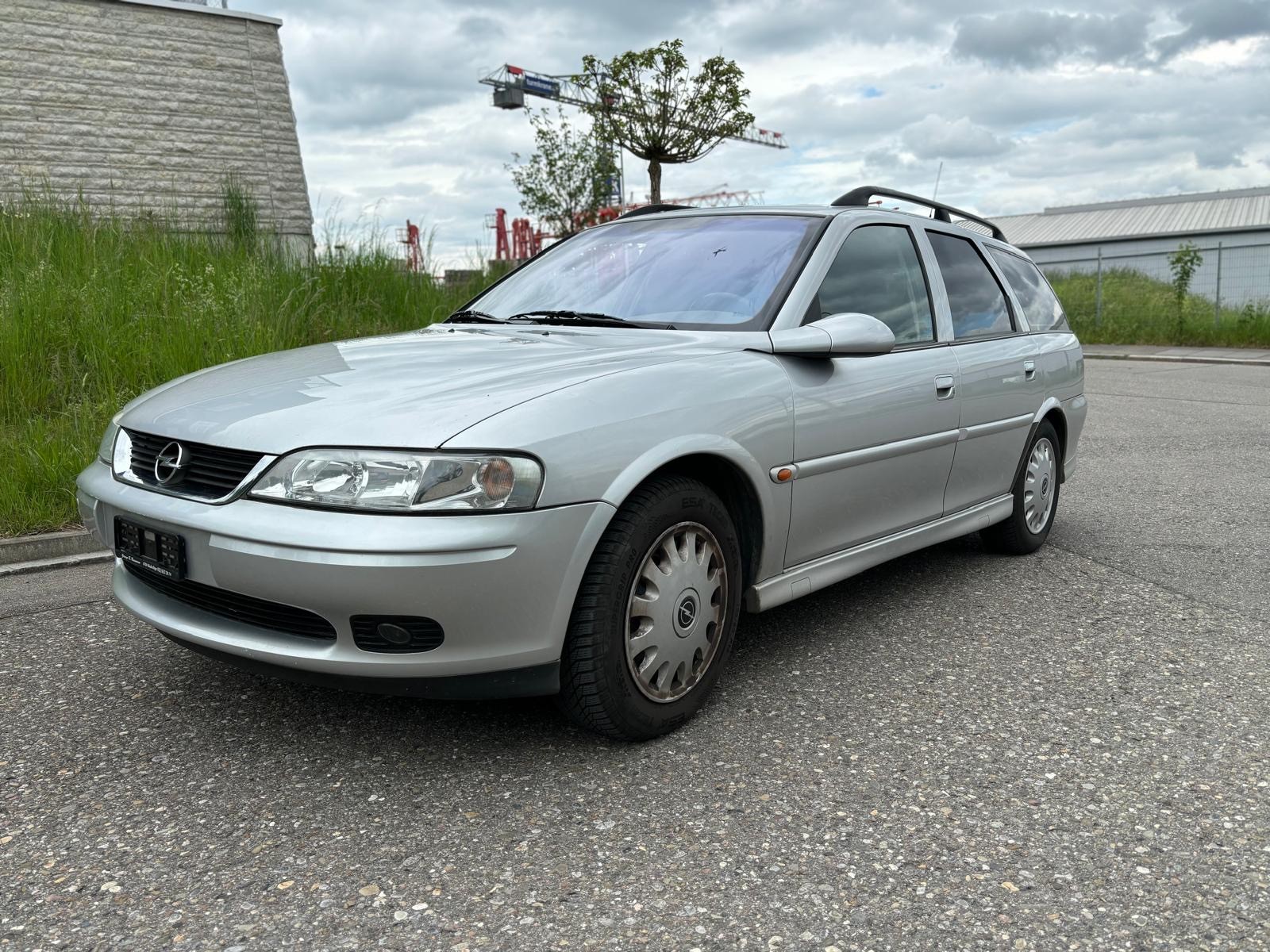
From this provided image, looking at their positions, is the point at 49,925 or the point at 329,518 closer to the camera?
the point at 49,925

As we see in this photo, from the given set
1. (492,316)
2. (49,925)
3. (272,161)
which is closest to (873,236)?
(492,316)

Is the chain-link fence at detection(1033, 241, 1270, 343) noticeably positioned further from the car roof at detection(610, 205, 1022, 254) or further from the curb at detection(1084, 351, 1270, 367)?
the car roof at detection(610, 205, 1022, 254)

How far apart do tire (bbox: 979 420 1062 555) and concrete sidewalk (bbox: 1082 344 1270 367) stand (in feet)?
45.2

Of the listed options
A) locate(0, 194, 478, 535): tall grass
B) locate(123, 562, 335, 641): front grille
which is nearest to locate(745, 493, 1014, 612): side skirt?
locate(123, 562, 335, 641): front grille

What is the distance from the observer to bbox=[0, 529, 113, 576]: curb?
5.00 meters

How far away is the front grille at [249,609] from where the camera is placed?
8.80 feet

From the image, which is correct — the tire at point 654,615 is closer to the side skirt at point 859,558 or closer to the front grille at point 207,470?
the side skirt at point 859,558

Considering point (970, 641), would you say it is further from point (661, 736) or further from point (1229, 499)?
point (1229, 499)

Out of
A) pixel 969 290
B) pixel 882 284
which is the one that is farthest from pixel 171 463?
pixel 969 290

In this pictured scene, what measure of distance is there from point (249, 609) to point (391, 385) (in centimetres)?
69

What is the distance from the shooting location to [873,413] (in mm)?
3742

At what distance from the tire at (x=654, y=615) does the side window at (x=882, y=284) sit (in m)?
0.95

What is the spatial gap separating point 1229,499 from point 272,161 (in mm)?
12504

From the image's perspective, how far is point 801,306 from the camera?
142 inches
